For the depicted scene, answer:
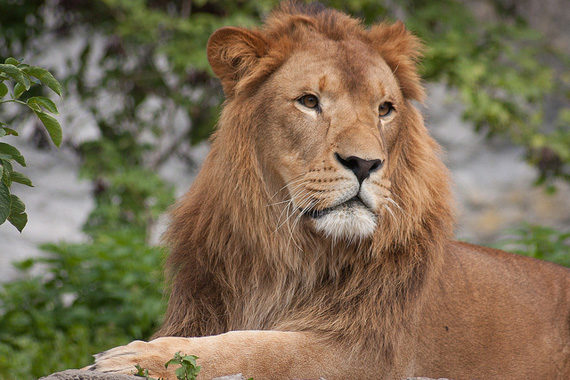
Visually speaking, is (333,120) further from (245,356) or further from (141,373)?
(141,373)

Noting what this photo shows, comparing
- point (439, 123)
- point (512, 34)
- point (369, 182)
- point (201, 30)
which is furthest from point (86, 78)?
point (369, 182)

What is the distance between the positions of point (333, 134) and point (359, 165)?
20 centimetres

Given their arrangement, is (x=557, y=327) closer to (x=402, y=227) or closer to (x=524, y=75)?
(x=402, y=227)

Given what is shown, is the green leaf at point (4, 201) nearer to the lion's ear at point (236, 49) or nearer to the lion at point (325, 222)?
the lion at point (325, 222)

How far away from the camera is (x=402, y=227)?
323cm

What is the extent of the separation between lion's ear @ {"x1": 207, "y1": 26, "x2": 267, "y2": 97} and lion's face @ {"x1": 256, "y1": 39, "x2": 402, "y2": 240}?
0.13 metres

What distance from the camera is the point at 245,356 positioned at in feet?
9.14

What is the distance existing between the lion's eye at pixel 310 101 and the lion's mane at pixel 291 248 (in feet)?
0.60

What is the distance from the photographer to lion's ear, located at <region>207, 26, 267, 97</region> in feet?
11.0

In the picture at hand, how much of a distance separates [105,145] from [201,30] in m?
1.33

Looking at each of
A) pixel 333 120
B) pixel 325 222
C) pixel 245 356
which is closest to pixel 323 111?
pixel 333 120

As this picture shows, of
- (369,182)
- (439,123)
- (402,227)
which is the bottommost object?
(439,123)

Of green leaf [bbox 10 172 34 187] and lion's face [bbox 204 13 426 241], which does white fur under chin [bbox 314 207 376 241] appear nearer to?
lion's face [bbox 204 13 426 241]

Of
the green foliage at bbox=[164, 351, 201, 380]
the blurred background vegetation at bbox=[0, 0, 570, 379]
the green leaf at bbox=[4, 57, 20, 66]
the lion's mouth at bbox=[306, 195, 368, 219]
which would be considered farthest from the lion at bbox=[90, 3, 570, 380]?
the blurred background vegetation at bbox=[0, 0, 570, 379]
